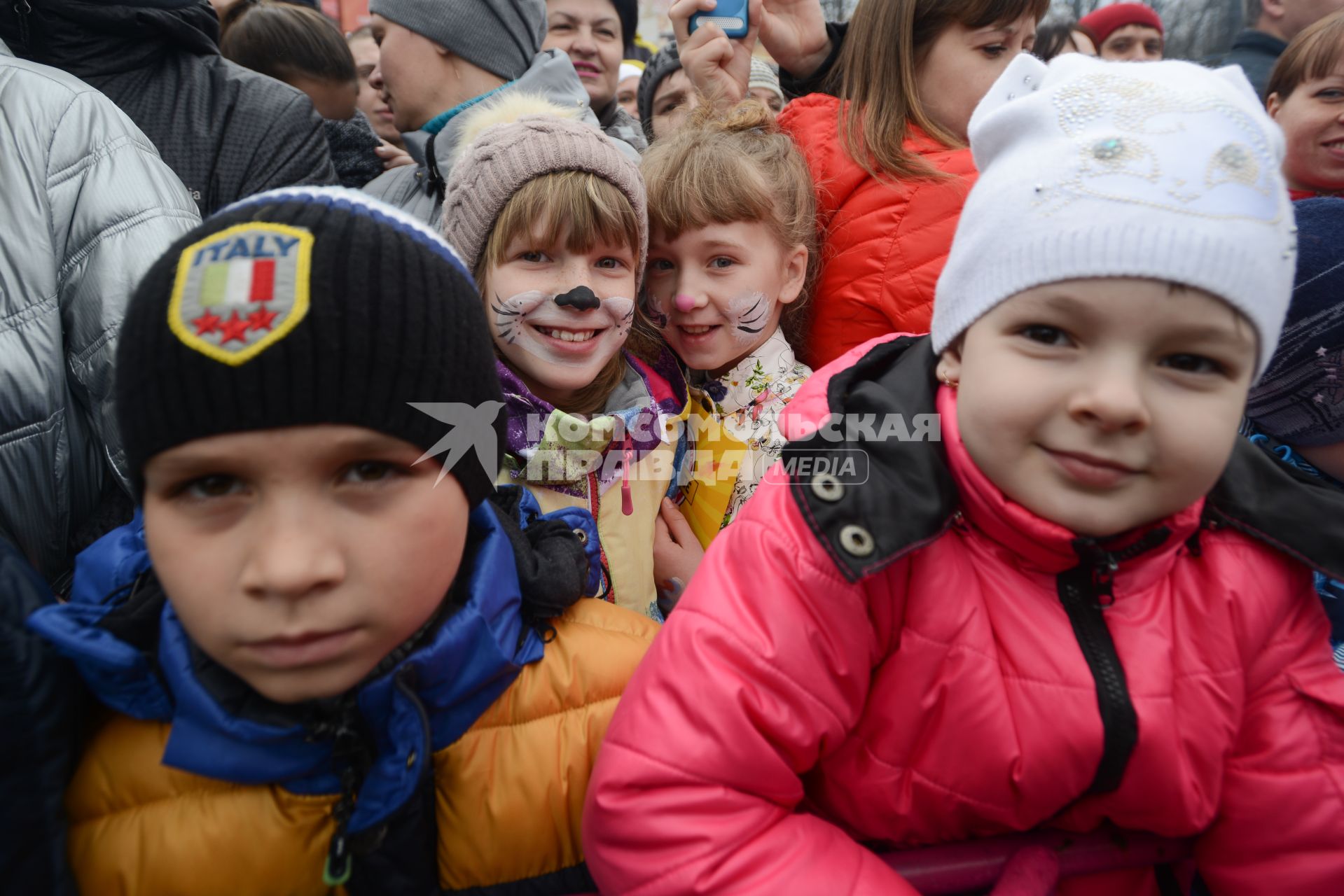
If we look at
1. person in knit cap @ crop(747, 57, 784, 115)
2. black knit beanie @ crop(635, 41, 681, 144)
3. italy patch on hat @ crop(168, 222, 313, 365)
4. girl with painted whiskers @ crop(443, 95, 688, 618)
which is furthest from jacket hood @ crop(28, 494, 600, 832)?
black knit beanie @ crop(635, 41, 681, 144)

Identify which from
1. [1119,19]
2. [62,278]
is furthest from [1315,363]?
[1119,19]

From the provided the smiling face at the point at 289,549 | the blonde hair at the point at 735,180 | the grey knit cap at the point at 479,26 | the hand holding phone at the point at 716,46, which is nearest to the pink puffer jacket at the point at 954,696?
the smiling face at the point at 289,549

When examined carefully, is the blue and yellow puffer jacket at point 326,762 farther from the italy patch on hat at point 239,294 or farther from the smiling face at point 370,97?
the smiling face at point 370,97

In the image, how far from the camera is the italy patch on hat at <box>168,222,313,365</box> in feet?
3.07

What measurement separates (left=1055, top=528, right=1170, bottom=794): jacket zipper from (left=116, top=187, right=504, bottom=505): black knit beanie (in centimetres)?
88

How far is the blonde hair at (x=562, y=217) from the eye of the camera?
171 cm

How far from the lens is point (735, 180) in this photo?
1.93 m

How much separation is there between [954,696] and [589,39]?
303 centimetres

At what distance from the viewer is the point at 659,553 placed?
71.4 inches

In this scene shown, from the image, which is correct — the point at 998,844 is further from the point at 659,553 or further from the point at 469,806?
the point at 659,553

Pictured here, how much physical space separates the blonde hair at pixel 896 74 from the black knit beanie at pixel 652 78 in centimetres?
114

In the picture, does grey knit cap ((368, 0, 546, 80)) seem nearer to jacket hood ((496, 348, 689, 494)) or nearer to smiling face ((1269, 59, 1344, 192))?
jacket hood ((496, 348, 689, 494))

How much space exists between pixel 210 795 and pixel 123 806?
110 mm

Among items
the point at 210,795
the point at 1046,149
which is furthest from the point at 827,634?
the point at 210,795
